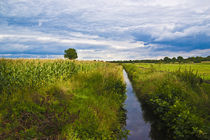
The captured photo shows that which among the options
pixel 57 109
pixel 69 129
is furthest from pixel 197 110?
pixel 57 109

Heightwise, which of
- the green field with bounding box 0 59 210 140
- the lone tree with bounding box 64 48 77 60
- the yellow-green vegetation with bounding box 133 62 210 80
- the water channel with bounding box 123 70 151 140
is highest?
the lone tree with bounding box 64 48 77 60

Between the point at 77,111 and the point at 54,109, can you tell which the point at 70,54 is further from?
the point at 77,111

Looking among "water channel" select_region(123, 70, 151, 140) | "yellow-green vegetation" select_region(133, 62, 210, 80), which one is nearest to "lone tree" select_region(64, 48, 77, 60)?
"yellow-green vegetation" select_region(133, 62, 210, 80)

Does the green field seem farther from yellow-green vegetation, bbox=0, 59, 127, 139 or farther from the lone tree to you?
the lone tree

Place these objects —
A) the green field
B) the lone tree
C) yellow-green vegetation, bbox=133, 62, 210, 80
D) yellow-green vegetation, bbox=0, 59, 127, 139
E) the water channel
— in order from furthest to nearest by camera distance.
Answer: the lone tree < yellow-green vegetation, bbox=133, 62, 210, 80 < the water channel < the green field < yellow-green vegetation, bbox=0, 59, 127, 139

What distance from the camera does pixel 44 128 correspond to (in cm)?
504

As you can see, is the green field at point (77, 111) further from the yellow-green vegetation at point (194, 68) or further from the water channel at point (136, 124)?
the yellow-green vegetation at point (194, 68)

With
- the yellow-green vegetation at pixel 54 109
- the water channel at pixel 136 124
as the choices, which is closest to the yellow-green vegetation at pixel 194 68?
the water channel at pixel 136 124

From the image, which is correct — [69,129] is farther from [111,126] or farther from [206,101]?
[206,101]

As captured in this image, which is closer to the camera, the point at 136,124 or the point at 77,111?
the point at 77,111

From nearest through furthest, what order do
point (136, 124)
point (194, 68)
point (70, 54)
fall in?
point (136, 124)
point (194, 68)
point (70, 54)

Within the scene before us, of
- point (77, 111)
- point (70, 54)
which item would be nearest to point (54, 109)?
point (77, 111)

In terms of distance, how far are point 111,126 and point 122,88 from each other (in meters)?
4.38

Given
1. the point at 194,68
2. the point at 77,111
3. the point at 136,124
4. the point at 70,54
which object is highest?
the point at 70,54
